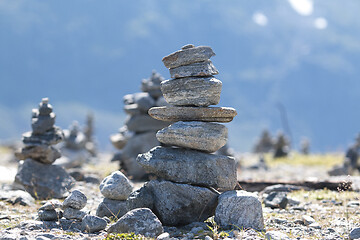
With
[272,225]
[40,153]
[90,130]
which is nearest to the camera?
[272,225]

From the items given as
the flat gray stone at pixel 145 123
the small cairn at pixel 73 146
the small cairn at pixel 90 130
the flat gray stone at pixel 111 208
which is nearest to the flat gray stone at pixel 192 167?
the flat gray stone at pixel 111 208

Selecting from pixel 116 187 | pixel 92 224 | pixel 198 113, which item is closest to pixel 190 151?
pixel 198 113

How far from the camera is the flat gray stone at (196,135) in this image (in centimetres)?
794

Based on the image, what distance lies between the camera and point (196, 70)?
26.8ft

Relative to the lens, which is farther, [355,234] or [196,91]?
[196,91]

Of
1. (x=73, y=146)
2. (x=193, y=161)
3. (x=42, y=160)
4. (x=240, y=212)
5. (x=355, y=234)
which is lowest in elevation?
(x=355, y=234)

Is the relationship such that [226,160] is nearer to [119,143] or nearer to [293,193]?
[293,193]

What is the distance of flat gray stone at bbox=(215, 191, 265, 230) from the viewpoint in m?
7.18

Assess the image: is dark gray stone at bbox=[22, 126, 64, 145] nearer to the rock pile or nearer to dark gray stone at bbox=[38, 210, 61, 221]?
the rock pile

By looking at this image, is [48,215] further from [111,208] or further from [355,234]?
[355,234]

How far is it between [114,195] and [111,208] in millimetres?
295

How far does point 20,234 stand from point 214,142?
4047 millimetres

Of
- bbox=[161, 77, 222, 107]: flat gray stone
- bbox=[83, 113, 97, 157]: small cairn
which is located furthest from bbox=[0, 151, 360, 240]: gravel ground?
bbox=[83, 113, 97, 157]: small cairn

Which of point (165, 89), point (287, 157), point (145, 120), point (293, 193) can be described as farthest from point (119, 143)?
point (287, 157)
